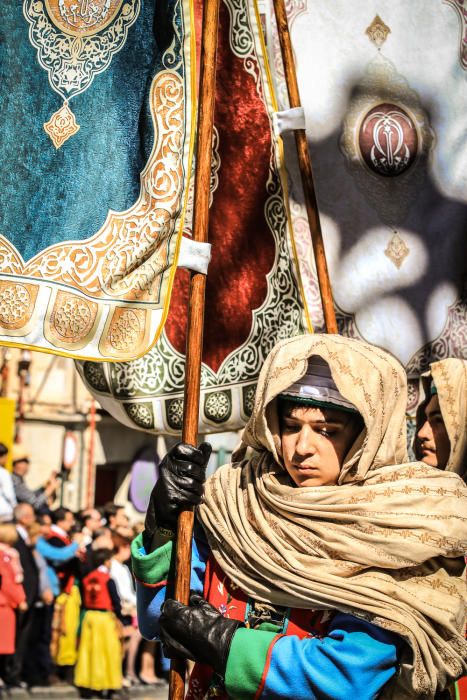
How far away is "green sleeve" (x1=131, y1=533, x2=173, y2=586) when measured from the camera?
2863 millimetres

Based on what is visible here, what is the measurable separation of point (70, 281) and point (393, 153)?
6.59ft

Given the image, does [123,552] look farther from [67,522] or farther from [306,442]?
[306,442]

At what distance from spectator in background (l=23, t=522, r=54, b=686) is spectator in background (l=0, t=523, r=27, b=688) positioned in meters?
0.39

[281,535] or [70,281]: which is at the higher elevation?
[70,281]

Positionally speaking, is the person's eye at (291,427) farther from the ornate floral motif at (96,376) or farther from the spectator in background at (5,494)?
the spectator in background at (5,494)

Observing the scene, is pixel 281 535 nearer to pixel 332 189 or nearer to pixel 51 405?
pixel 332 189

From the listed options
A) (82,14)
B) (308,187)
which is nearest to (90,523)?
(308,187)

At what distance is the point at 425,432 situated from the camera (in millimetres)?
4031

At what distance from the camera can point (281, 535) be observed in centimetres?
276

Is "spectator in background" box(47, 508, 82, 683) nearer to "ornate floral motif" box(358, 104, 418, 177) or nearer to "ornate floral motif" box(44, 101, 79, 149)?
"ornate floral motif" box(358, 104, 418, 177)

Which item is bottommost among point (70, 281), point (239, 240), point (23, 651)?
point (23, 651)

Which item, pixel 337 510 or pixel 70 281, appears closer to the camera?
pixel 337 510

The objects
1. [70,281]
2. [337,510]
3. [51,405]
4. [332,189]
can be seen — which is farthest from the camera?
[51,405]

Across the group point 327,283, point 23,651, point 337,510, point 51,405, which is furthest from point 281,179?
point 51,405
